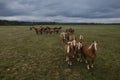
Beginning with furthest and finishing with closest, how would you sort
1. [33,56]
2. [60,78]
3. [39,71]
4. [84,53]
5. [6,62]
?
1. [33,56]
2. [6,62]
3. [84,53]
4. [39,71]
5. [60,78]

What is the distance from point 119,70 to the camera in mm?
11508

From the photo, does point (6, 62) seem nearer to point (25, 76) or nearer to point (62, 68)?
point (25, 76)

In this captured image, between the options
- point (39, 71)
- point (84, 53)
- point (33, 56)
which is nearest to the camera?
point (39, 71)

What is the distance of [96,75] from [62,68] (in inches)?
87.5

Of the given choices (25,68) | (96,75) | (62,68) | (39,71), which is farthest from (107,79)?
(25,68)

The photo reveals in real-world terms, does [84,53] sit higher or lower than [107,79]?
higher

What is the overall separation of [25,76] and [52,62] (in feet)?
10.3

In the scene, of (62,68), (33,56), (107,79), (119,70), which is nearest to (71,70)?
(62,68)

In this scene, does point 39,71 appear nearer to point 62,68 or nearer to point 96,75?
point 62,68

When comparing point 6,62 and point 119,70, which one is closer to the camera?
point 119,70

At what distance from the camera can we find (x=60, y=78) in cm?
992

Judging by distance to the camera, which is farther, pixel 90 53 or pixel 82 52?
pixel 82 52

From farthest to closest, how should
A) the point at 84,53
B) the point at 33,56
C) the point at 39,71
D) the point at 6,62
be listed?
the point at 33,56
the point at 6,62
the point at 84,53
the point at 39,71

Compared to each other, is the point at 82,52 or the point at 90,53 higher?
the point at 90,53
